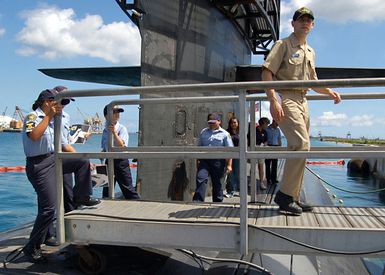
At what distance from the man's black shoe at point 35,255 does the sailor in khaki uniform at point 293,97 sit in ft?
7.58

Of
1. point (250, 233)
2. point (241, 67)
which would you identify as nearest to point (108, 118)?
point (250, 233)

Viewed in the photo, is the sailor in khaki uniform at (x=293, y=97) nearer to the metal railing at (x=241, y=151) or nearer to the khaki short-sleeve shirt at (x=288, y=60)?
the khaki short-sleeve shirt at (x=288, y=60)

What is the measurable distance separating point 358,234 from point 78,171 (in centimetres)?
272

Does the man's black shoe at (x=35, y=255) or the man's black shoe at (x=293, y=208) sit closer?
the man's black shoe at (x=293, y=208)

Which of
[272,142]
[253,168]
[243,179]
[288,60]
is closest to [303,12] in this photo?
A: [288,60]

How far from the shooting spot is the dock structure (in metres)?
3.11

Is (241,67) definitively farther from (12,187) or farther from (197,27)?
(12,187)

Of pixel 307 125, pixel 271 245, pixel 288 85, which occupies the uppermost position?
pixel 288 85

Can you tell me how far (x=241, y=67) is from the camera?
9930mm

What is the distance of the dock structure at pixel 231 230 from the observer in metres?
3.11

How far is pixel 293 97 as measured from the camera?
3598 mm

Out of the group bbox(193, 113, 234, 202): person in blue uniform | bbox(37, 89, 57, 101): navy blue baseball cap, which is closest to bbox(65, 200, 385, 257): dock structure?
bbox(37, 89, 57, 101): navy blue baseball cap

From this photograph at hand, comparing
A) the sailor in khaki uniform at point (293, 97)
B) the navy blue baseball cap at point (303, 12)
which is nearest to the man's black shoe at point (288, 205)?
the sailor in khaki uniform at point (293, 97)

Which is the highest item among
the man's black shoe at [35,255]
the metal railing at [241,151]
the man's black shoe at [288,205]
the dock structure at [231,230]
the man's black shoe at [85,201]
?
the metal railing at [241,151]
